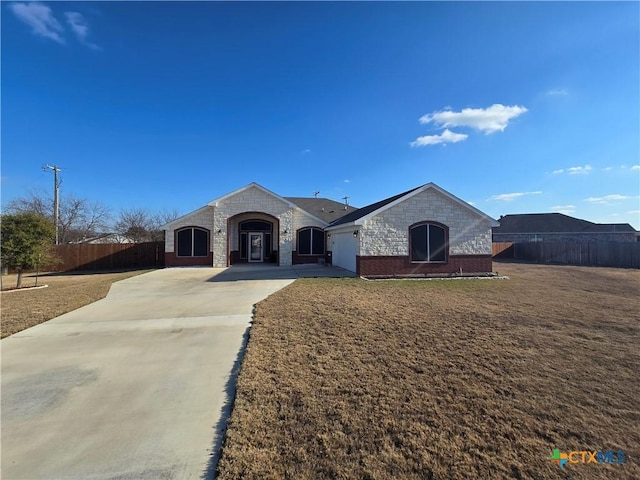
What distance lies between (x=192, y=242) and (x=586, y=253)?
30.0m

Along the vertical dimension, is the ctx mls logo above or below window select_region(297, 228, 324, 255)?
below

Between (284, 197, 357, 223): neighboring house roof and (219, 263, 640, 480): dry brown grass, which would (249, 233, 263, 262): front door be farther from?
(219, 263, 640, 480): dry brown grass

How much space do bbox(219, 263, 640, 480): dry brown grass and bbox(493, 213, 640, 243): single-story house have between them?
135ft

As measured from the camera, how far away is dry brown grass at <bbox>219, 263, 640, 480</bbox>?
2.69m

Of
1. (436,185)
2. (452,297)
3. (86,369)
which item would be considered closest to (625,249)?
(436,185)

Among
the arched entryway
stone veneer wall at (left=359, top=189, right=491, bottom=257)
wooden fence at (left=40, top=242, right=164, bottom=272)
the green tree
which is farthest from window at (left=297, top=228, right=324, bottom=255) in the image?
the green tree

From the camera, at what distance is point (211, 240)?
20406 mm

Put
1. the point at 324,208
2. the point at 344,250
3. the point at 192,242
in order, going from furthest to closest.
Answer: the point at 324,208 → the point at 192,242 → the point at 344,250

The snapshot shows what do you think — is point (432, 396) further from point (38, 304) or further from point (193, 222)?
point (193, 222)

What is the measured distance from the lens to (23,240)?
12.8 m

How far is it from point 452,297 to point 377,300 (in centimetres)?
258

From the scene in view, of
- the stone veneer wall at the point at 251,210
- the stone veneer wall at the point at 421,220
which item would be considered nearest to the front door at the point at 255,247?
the stone veneer wall at the point at 251,210

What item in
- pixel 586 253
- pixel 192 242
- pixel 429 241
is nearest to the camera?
pixel 429 241

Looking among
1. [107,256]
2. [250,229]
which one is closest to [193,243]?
[250,229]
